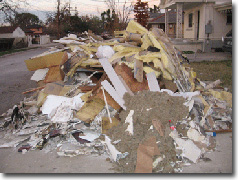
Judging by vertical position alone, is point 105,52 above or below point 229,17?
below

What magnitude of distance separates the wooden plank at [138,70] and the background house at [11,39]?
82.8 ft

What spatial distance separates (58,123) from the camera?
4422mm

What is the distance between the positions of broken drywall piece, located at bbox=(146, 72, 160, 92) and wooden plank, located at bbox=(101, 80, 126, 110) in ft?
2.16

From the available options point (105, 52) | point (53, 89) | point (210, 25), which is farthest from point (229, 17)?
point (53, 89)

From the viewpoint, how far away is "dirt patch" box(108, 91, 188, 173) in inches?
129

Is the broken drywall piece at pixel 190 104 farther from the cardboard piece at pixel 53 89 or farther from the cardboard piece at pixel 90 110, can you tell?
the cardboard piece at pixel 53 89

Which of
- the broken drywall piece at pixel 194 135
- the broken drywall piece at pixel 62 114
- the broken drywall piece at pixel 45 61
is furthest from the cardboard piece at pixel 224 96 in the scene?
the broken drywall piece at pixel 45 61

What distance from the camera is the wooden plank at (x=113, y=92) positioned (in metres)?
4.40

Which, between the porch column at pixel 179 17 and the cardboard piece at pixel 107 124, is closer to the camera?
the cardboard piece at pixel 107 124

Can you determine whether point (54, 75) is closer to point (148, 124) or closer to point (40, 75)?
point (40, 75)

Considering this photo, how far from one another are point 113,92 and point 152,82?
0.82 metres

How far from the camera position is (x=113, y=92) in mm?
4492

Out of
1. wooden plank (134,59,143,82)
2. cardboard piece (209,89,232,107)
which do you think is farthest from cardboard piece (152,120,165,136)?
cardboard piece (209,89,232,107)

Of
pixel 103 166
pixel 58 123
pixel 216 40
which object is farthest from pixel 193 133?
pixel 216 40
